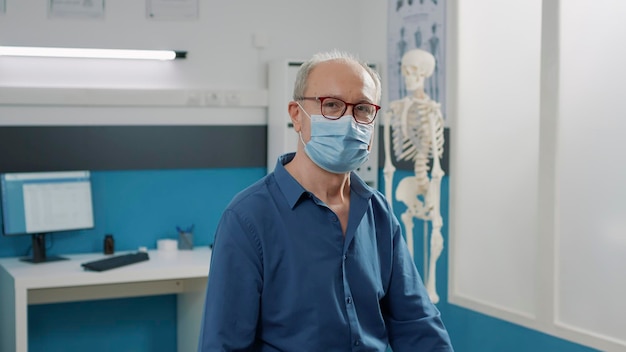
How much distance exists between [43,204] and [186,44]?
3.73 ft

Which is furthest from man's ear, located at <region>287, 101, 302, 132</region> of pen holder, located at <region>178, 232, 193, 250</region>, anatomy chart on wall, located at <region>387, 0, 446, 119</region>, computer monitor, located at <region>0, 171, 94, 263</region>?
pen holder, located at <region>178, 232, 193, 250</region>

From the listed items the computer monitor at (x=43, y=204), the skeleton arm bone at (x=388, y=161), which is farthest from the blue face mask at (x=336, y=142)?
the computer monitor at (x=43, y=204)

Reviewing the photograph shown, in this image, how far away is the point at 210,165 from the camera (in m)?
4.59

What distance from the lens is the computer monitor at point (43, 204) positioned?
13.2 ft

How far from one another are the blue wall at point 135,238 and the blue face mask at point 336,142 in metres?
2.28

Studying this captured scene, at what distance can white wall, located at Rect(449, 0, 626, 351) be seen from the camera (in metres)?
2.78

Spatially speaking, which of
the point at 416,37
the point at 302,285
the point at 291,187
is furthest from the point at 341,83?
the point at 416,37

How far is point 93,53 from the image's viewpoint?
4.33 metres

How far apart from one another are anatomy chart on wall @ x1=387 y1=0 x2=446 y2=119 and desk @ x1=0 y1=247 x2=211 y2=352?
135 centimetres

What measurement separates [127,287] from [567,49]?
2406 millimetres

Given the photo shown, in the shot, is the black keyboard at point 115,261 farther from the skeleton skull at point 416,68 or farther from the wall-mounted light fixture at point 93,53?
the skeleton skull at point 416,68

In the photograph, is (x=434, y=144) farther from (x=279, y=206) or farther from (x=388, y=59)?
(x=279, y=206)

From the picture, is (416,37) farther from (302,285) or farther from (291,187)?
(302,285)

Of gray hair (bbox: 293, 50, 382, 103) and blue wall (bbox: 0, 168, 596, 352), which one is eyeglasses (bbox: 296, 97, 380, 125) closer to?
gray hair (bbox: 293, 50, 382, 103)
